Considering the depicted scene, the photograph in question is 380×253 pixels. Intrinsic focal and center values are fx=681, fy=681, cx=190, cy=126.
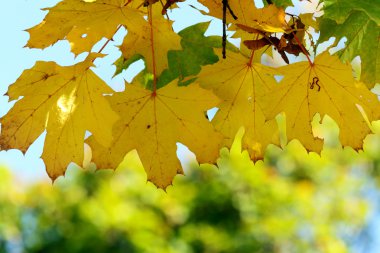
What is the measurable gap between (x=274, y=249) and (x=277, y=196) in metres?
0.69

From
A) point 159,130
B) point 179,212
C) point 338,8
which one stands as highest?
point 338,8

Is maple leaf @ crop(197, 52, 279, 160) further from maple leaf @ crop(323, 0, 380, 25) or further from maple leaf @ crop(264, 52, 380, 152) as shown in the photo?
maple leaf @ crop(323, 0, 380, 25)

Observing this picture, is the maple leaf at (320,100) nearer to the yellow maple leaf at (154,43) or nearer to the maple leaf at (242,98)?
the maple leaf at (242,98)

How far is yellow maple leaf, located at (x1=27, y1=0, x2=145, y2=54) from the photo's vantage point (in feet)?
3.48

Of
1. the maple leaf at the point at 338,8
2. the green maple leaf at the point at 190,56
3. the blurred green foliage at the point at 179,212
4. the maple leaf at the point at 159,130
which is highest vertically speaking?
the maple leaf at the point at 338,8

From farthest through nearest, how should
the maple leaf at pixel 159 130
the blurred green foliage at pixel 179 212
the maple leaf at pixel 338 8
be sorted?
1. the blurred green foliage at pixel 179 212
2. the maple leaf at pixel 159 130
3. the maple leaf at pixel 338 8

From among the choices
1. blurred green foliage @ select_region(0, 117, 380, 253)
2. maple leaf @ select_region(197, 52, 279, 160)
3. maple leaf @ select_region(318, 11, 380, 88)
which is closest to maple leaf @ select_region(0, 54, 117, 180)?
maple leaf @ select_region(197, 52, 279, 160)

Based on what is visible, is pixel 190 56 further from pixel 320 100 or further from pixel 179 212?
pixel 179 212

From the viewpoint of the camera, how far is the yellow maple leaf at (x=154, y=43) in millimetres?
1167

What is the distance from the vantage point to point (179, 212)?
7.12m

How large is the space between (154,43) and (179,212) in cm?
602

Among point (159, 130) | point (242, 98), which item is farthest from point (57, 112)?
point (242, 98)

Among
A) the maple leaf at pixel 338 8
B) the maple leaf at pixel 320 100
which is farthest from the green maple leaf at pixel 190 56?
the maple leaf at pixel 338 8

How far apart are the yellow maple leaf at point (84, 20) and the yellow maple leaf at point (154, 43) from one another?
0.09m
